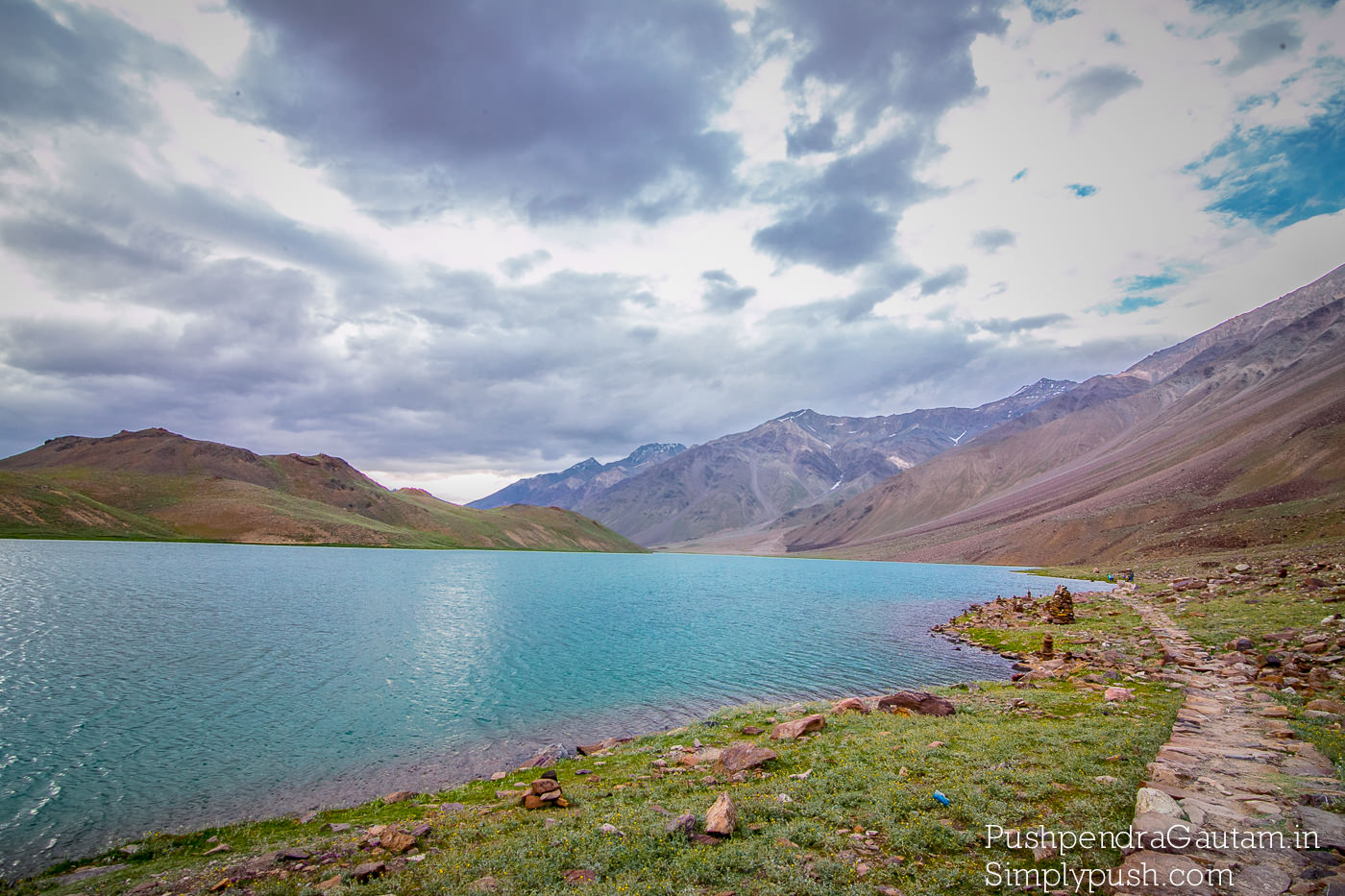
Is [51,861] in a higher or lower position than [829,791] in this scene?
lower

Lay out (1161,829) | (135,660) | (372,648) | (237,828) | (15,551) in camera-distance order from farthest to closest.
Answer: (15,551)
(372,648)
(135,660)
(237,828)
(1161,829)

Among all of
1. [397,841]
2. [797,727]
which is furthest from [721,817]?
[797,727]

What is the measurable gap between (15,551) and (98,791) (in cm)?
14758

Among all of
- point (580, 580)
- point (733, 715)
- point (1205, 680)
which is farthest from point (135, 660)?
point (580, 580)

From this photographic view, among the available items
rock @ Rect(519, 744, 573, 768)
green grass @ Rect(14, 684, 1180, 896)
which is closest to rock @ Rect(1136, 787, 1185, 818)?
green grass @ Rect(14, 684, 1180, 896)

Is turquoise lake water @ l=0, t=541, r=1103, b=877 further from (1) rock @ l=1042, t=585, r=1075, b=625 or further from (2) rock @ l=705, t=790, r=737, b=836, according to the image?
(2) rock @ l=705, t=790, r=737, b=836

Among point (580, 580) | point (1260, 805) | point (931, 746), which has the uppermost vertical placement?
point (1260, 805)

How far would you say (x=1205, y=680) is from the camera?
2541 cm

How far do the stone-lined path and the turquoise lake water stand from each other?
20.1 m

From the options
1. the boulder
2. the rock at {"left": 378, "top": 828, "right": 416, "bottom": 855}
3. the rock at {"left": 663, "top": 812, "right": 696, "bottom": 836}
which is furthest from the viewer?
the boulder

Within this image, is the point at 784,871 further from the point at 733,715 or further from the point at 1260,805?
the point at 733,715

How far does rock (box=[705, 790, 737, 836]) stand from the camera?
12961 millimetres

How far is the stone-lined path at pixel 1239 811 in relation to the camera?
913cm

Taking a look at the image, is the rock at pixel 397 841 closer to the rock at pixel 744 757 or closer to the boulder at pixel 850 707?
the rock at pixel 744 757
